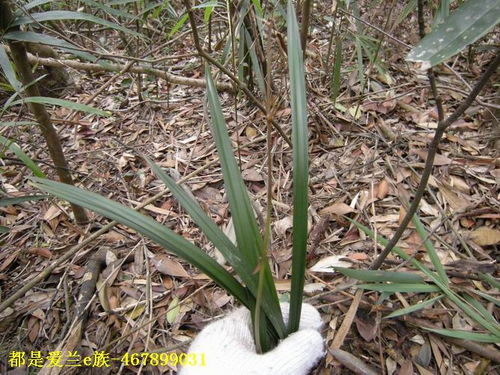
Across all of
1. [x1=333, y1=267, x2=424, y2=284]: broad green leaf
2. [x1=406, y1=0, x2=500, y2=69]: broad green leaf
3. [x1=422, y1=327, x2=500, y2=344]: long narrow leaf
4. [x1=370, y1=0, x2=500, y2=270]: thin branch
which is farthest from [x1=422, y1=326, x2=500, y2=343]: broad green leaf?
[x1=406, y1=0, x2=500, y2=69]: broad green leaf

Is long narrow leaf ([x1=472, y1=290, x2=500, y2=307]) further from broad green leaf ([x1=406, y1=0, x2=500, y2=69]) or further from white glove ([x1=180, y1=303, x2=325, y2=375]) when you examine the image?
broad green leaf ([x1=406, y1=0, x2=500, y2=69])

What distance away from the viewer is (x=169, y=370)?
77cm

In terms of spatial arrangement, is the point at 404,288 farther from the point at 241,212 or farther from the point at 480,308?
the point at 241,212

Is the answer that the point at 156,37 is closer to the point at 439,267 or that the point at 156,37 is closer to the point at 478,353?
the point at 439,267

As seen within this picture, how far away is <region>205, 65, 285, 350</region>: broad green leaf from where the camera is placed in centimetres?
57

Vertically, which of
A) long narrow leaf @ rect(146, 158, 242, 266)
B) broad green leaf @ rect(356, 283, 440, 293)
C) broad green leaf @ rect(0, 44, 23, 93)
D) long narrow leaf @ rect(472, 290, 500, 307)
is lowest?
long narrow leaf @ rect(472, 290, 500, 307)

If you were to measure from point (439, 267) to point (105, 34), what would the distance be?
7.15 feet

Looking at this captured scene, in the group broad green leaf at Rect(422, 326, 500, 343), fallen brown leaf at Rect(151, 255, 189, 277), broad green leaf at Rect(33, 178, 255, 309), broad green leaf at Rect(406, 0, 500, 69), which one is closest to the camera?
broad green leaf at Rect(406, 0, 500, 69)

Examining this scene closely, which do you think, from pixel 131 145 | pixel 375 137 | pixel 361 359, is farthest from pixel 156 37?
pixel 361 359

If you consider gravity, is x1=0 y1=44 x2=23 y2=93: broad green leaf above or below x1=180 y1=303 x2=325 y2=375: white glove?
above

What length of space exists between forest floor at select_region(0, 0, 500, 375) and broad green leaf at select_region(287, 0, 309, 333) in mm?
105

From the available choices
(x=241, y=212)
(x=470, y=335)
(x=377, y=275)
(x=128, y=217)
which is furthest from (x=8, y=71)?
(x=470, y=335)

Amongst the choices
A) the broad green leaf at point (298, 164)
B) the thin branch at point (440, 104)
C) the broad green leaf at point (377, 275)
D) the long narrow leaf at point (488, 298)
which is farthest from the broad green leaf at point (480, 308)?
the broad green leaf at point (298, 164)

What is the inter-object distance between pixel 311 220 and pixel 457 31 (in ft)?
2.27
